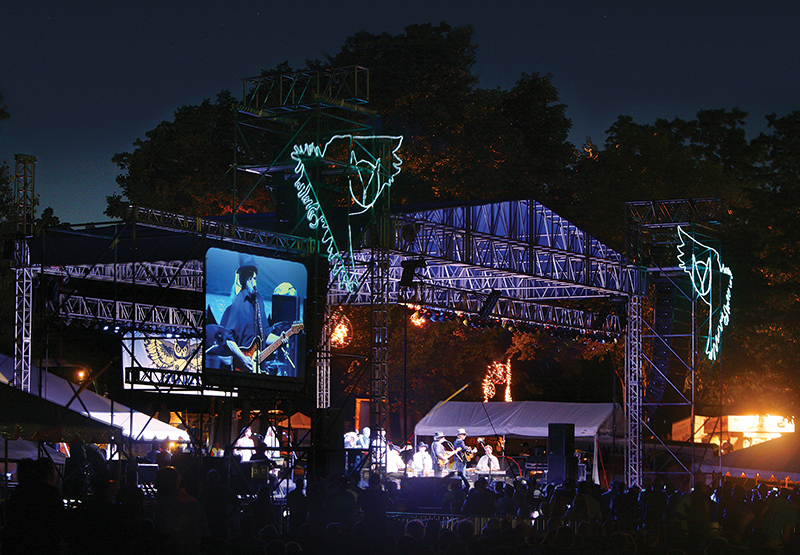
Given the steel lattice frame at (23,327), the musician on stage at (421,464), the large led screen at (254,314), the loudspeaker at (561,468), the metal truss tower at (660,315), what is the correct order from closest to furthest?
the large led screen at (254,314) → the steel lattice frame at (23,327) → the loudspeaker at (561,468) → the metal truss tower at (660,315) → the musician on stage at (421,464)

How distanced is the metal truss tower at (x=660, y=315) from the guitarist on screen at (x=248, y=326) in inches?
375

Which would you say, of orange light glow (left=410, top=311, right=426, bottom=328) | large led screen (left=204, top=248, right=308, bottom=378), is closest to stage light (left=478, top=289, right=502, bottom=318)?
orange light glow (left=410, top=311, right=426, bottom=328)

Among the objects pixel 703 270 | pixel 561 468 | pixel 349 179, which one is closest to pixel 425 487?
pixel 561 468

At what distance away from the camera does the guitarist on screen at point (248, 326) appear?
724 inches

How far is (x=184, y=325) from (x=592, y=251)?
11.2m

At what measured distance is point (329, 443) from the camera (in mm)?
18438

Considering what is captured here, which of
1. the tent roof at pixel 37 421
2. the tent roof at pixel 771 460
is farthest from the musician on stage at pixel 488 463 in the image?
the tent roof at pixel 37 421

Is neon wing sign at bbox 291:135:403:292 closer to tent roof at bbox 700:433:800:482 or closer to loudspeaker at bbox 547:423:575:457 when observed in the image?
loudspeaker at bbox 547:423:575:457

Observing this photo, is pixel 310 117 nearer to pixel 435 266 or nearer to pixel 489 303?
pixel 435 266

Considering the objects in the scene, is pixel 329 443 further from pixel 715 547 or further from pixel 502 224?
pixel 715 547

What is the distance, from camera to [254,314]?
61.8 ft

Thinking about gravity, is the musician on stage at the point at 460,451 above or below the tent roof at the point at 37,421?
below

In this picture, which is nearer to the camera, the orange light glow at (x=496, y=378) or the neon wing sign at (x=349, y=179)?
the neon wing sign at (x=349, y=179)

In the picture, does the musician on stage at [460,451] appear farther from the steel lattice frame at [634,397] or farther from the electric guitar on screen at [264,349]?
the electric guitar on screen at [264,349]
